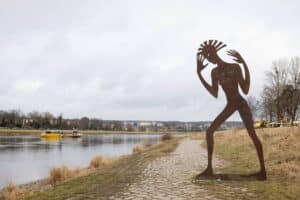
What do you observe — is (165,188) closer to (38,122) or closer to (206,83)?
(206,83)

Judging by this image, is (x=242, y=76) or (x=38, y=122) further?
(x=38, y=122)

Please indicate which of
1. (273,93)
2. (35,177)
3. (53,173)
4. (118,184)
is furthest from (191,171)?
(273,93)

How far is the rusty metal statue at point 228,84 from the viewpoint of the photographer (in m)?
11.8

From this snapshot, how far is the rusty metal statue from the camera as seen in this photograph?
11781 millimetres

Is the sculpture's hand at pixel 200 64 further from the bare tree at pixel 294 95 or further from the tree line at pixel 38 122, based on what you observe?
the tree line at pixel 38 122

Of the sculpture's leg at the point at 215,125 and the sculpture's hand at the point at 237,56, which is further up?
the sculpture's hand at the point at 237,56

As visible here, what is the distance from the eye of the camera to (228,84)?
39.0 feet

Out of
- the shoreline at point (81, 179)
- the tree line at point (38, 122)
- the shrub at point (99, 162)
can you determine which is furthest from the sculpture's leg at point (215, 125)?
the tree line at point (38, 122)

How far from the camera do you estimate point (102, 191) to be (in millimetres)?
10773

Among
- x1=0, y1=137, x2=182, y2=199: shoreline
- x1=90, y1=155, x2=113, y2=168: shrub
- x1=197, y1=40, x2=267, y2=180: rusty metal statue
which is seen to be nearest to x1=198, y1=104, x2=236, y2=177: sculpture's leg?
x1=197, y1=40, x2=267, y2=180: rusty metal statue

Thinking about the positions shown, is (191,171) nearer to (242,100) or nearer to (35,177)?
(242,100)

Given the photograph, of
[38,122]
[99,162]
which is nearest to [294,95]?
[99,162]

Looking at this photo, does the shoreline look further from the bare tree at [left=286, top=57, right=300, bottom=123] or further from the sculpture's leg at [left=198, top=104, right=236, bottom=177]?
the bare tree at [left=286, top=57, right=300, bottom=123]

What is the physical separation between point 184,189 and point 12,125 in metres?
133
